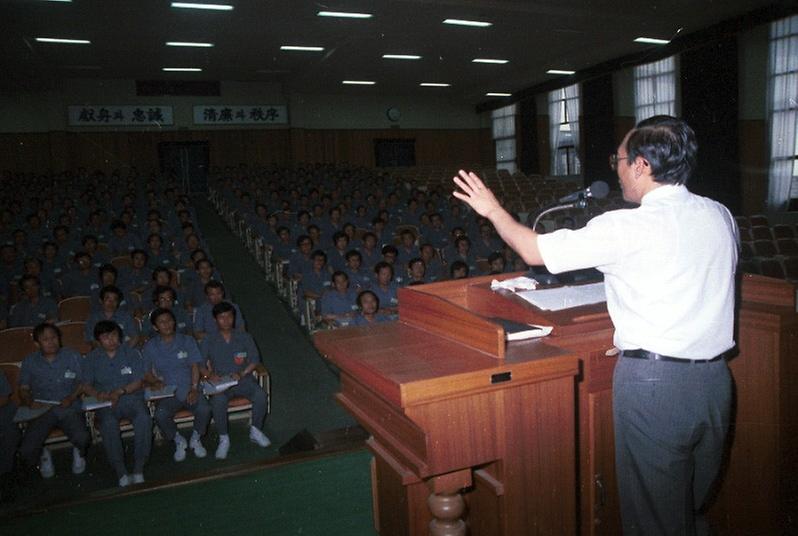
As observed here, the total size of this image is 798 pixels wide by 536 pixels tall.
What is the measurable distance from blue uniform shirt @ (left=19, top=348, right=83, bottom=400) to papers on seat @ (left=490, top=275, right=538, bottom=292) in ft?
10.1

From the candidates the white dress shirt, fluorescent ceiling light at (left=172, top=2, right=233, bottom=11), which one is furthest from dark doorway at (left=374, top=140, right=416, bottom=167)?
the white dress shirt

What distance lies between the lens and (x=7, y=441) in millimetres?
3266

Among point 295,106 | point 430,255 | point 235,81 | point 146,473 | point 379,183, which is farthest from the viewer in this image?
point 295,106

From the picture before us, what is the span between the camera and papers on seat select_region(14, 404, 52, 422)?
3256 millimetres

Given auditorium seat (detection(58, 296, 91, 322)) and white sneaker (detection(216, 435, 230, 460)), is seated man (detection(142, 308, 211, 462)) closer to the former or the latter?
white sneaker (detection(216, 435, 230, 460))

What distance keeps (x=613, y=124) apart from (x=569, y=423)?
1258 centimetres

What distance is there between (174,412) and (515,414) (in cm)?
A: 305

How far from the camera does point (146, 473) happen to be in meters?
3.40

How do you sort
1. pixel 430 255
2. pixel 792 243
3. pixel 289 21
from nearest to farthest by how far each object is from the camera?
pixel 430 255
pixel 792 243
pixel 289 21

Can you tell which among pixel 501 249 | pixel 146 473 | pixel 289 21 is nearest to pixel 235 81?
pixel 289 21

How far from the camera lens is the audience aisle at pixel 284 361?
12.7ft

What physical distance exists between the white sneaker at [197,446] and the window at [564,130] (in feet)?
41.0

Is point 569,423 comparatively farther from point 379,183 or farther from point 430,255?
point 379,183

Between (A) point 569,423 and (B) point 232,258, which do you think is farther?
(B) point 232,258
